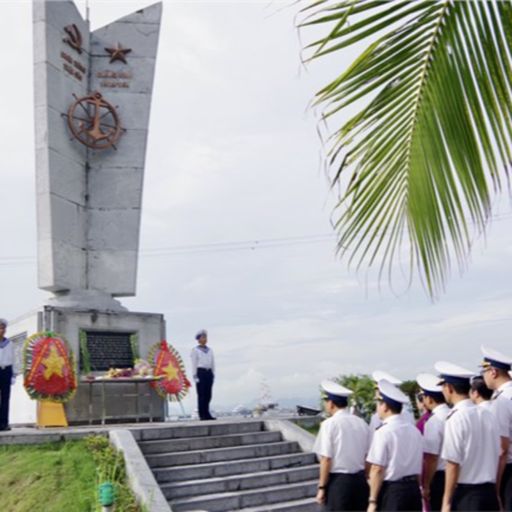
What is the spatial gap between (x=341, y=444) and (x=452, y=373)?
1072 mm

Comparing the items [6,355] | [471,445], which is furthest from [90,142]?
[471,445]

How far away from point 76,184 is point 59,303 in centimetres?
217

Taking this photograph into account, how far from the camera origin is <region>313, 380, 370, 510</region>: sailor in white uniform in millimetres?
5215

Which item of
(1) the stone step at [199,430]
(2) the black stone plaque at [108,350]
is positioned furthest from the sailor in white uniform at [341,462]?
(2) the black stone plaque at [108,350]

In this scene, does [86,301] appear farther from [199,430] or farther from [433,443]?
[433,443]

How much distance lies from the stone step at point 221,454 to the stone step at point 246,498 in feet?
2.78

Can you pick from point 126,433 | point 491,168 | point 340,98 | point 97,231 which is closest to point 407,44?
point 340,98

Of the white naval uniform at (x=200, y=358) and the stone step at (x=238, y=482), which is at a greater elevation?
the white naval uniform at (x=200, y=358)

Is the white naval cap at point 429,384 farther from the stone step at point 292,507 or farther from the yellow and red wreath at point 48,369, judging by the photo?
the yellow and red wreath at point 48,369

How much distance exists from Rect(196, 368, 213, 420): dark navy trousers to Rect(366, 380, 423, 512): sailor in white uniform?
6779 millimetres

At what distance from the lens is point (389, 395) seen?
15.8 feet

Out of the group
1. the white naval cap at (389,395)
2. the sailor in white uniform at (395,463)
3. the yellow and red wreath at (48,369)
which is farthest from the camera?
the yellow and red wreath at (48,369)

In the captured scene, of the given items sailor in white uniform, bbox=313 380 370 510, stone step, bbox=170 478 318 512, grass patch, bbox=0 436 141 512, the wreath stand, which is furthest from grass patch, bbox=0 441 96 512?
sailor in white uniform, bbox=313 380 370 510

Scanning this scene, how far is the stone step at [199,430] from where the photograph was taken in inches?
347
